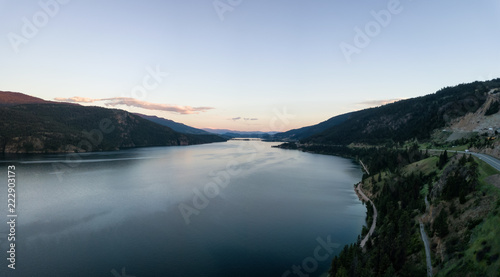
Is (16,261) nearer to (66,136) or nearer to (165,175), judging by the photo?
(165,175)

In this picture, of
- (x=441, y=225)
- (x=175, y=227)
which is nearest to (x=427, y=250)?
(x=441, y=225)

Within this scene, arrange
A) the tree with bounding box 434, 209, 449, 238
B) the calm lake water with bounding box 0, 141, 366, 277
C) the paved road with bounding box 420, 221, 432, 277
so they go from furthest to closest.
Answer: the calm lake water with bounding box 0, 141, 366, 277 < the tree with bounding box 434, 209, 449, 238 < the paved road with bounding box 420, 221, 432, 277

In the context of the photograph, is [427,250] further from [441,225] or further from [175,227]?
[175,227]

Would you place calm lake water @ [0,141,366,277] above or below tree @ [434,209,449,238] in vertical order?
below

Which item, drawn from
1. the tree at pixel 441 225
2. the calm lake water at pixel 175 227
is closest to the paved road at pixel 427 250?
the tree at pixel 441 225

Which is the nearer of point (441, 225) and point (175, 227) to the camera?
point (441, 225)

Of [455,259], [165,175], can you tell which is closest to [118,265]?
[455,259]

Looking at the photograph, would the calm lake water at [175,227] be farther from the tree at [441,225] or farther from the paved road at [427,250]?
the tree at [441,225]

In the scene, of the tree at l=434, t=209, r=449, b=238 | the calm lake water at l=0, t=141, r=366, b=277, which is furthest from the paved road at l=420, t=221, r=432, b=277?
the calm lake water at l=0, t=141, r=366, b=277

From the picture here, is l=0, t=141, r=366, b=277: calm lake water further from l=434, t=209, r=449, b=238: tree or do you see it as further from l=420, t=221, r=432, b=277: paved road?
l=434, t=209, r=449, b=238: tree
